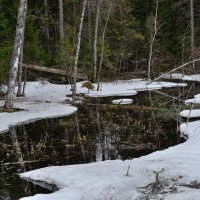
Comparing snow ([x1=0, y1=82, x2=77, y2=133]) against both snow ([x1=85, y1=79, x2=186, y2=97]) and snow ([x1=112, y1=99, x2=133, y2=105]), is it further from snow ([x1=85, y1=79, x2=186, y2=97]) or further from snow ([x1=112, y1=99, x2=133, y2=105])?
snow ([x1=112, y1=99, x2=133, y2=105])

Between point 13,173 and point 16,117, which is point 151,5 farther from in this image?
point 13,173

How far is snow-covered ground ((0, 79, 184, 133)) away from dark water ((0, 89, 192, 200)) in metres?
0.56

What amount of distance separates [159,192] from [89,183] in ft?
4.65

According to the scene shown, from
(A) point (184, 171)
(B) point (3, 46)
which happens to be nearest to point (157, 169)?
(A) point (184, 171)

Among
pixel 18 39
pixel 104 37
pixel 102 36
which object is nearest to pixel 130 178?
pixel 18 39

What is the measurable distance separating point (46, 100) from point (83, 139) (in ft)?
28.8

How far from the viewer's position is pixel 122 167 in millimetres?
9109

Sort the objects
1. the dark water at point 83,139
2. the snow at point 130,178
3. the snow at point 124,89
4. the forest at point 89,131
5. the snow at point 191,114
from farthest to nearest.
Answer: the snow at point 124,89, the snow at point 191,114, the dark water at point 83,139, the forest at point 89,131, the snow at point 130,178

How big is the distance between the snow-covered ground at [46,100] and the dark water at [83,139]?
56cm

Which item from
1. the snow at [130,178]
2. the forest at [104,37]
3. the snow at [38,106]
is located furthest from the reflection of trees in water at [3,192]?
the forest at [104,37]

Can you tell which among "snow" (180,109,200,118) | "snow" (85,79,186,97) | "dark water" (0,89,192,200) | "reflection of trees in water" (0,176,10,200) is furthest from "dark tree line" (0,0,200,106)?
"reflection of trees in water" (0,176,10,200)

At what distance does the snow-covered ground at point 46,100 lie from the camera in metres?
16.0

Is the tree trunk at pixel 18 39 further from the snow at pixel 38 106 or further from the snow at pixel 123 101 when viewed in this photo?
the snow at pixel 123 101

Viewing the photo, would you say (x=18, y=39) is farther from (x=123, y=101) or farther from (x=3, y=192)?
(x=3, y=192)
